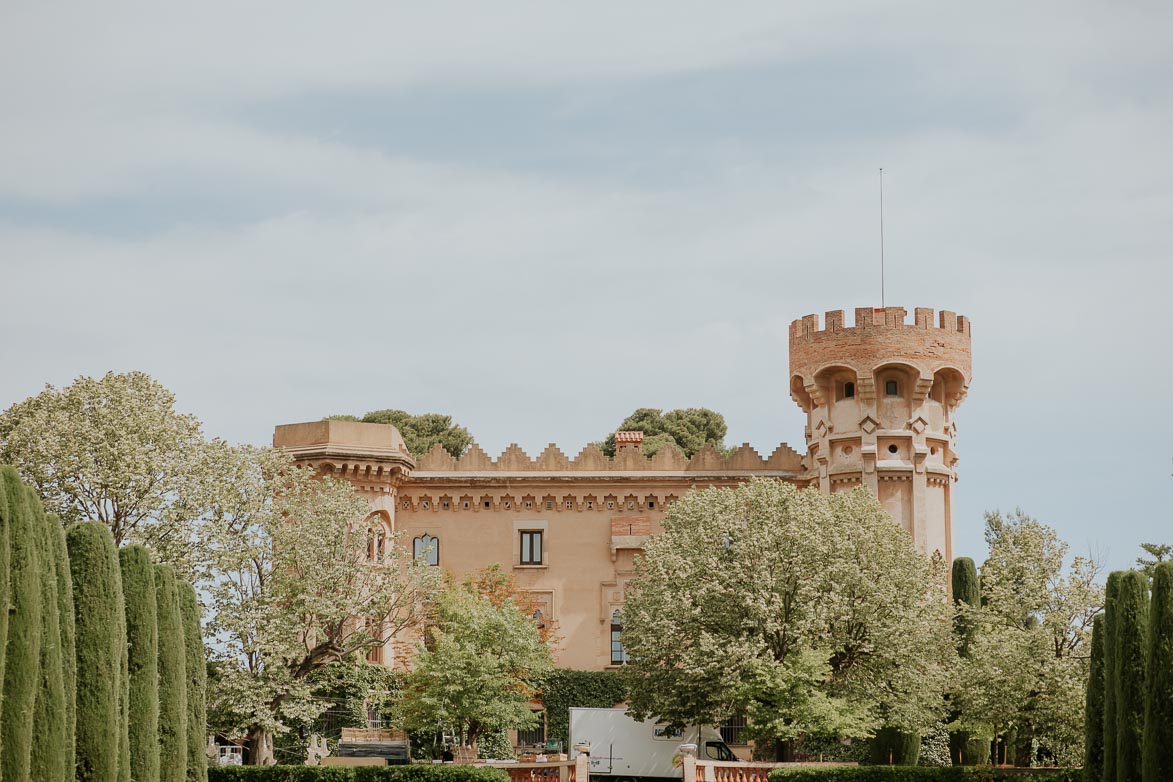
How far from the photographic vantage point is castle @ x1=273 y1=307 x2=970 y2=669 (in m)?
50.1

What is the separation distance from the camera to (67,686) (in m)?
25.3

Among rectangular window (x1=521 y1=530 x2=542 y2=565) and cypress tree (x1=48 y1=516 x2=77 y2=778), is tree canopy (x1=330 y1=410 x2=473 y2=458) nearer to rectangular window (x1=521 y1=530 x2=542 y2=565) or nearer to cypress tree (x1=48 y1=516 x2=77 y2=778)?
rectangular window (x1=521 y1=530 x2=542 y2=565)

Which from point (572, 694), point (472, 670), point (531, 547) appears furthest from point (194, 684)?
point (531, 547)

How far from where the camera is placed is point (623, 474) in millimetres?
52594

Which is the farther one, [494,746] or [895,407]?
[895,407]

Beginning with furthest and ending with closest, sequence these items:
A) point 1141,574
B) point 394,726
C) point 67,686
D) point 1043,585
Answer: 1. point 394,726
2. point 1043,585
3. point 1141,574
4. point 67,686

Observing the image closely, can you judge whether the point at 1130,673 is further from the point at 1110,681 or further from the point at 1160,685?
the point at 1160,685

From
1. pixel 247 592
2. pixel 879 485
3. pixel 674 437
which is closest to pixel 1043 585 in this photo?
pixel 879 485

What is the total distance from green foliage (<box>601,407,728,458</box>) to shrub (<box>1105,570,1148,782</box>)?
5108cm

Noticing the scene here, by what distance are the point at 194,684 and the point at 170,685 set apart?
2948mm

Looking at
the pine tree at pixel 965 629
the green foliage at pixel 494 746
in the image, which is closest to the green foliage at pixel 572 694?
the green foliage at pixel 494 746

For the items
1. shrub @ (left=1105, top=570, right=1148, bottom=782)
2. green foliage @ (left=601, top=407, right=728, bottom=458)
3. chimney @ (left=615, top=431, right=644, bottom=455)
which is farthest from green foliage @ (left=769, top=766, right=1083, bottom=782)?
green foliage @ (left=601, top=407, right=728, bottom=458)

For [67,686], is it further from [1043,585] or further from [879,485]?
[879,485]

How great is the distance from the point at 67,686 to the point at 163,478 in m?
16.3
